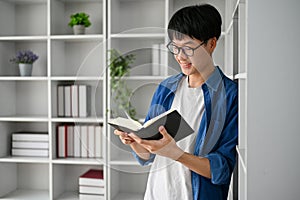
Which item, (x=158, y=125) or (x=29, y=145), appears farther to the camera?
(x=29, y=145)

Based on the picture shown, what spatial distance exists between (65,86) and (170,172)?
145 cm

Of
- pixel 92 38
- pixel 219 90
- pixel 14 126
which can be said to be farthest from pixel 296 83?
pixel 14 126

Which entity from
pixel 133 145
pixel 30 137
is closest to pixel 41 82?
pixel 30 137

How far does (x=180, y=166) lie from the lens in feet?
5.31

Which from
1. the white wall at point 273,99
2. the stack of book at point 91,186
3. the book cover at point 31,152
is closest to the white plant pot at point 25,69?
the book cover at point 31,152

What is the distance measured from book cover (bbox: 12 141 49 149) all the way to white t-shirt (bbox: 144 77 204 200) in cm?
139

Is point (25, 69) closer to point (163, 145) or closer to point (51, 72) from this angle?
point (51, 72)

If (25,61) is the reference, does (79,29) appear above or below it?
above

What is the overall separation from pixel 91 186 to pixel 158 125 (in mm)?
1568

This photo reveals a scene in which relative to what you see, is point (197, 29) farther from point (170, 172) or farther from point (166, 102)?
point (170, 172)

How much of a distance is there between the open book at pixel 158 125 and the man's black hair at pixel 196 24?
0.89ft

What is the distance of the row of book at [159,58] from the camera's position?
1.38 metres

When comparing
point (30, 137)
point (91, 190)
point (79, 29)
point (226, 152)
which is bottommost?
point (91, 190)

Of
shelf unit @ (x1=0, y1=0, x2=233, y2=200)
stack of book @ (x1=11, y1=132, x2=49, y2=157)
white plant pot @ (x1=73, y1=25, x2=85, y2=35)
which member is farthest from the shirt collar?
stack of book @ (x1=11, y1=132, x2=49, y2=157)
